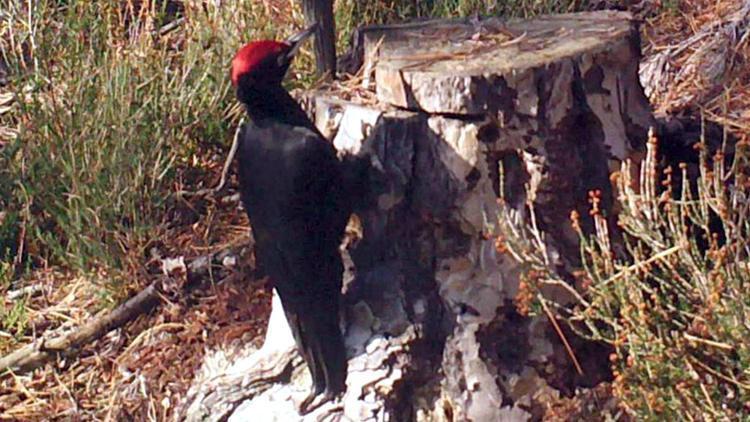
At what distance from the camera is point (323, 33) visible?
4516 mm

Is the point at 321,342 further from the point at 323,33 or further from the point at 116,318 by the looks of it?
the point at 323,33

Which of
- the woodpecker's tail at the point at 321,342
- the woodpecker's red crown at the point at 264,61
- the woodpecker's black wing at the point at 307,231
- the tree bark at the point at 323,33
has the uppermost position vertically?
the woodpecker's red crown at the point at 264,61

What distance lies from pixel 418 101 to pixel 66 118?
185 centimetres

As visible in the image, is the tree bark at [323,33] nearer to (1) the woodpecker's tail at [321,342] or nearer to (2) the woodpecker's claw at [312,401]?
(1) the woodpecker's tail at [321,342]

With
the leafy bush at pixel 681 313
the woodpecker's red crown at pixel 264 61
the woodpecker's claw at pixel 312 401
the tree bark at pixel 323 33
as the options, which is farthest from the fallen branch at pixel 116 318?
the leafy bush at pixel 681 313

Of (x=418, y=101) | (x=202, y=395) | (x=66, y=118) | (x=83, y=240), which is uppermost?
(x=418, y=101)

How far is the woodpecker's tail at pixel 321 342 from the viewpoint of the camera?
3615 mm

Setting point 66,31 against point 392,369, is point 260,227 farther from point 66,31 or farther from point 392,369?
point 66,31

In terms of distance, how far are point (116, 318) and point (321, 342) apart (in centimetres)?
110

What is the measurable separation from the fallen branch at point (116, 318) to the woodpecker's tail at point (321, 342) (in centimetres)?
86

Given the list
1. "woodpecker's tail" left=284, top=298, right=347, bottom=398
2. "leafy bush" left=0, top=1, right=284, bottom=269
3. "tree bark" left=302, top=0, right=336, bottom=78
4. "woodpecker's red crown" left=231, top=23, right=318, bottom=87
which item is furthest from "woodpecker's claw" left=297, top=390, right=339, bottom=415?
"tree bark" left=302, top=0, right=336, bottom=78

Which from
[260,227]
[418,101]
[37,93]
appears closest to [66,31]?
[37,93]

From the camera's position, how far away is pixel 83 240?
4438 mm

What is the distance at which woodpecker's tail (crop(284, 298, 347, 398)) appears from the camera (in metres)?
3.62
